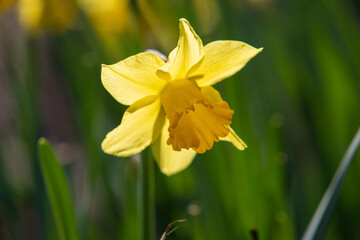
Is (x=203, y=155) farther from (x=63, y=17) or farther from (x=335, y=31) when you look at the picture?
(x=63, y=17)

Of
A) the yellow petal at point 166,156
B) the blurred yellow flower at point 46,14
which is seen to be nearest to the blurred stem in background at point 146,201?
the yellow petal at point 166,156

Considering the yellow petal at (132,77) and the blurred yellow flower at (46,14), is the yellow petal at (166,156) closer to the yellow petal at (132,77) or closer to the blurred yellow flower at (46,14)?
the yellow petal at (132,77)

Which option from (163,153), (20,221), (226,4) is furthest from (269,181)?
(20,221)

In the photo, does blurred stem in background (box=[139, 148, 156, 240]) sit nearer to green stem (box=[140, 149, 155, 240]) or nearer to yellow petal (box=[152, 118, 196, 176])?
green stem (box=[140, 149, 155, 240])

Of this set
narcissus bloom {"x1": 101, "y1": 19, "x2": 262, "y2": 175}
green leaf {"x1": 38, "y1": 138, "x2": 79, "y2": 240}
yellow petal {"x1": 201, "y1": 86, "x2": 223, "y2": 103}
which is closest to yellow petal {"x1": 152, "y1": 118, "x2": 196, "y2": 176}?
narcissus bloom {"x1": 101, "y1": 19, "x2": 262, "y2": 175}

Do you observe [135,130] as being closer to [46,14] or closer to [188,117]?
[188,117]

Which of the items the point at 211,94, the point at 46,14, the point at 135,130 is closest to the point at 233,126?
the point at 211,94
